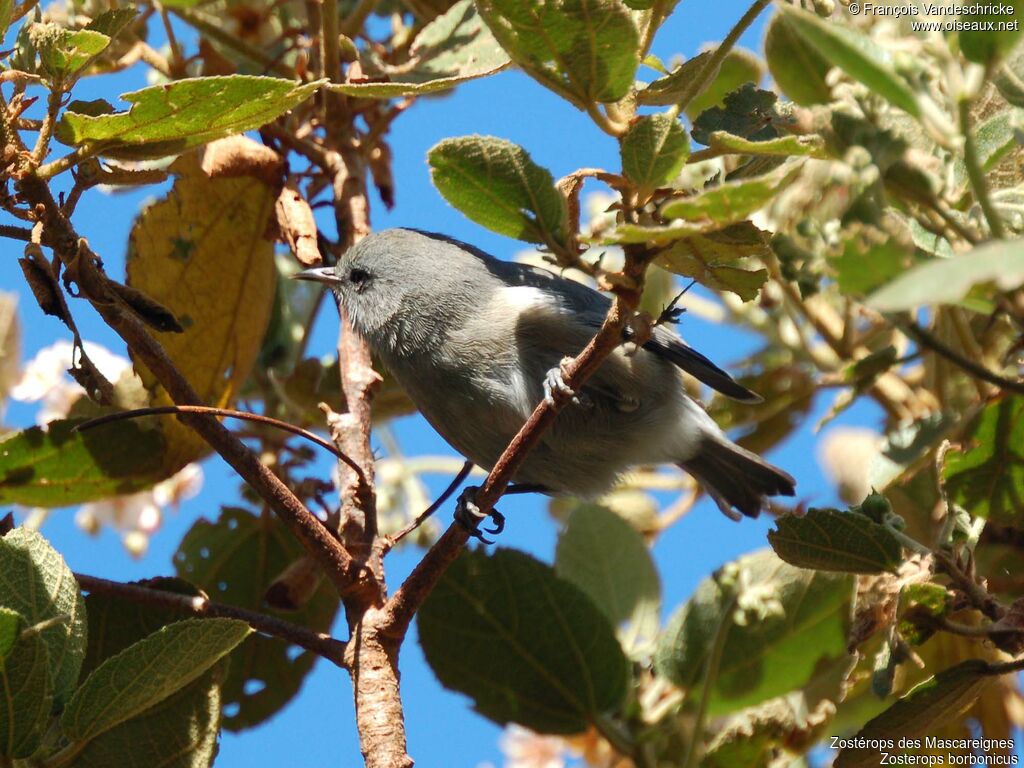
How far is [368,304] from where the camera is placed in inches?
150

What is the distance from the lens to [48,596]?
6.57ft

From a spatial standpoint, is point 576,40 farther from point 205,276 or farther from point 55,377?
point 55,377

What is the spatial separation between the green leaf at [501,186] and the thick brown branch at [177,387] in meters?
0.62

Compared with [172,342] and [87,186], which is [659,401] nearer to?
[172,342]

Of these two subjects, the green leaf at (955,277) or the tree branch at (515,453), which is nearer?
the green leaf at (955,277)

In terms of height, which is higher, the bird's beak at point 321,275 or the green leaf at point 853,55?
the bird's beak at point 321,275

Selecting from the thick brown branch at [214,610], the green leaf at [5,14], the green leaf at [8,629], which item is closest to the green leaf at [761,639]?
the thick brown branch at [214,610]

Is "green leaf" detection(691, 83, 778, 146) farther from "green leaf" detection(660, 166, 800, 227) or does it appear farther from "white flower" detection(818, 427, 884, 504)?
"white flower" detection(818, 427, 884, 504)

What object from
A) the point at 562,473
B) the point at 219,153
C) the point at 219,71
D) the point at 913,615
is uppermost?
the point at 219,71

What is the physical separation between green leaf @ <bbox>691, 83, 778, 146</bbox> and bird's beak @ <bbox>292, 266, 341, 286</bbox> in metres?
1.56

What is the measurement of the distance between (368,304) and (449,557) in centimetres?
181

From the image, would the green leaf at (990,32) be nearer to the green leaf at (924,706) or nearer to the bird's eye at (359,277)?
the green leaf at (924,706)

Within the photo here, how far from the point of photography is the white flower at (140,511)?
339cm

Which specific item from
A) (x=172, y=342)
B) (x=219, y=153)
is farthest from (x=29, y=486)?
(x=219, y=153)
